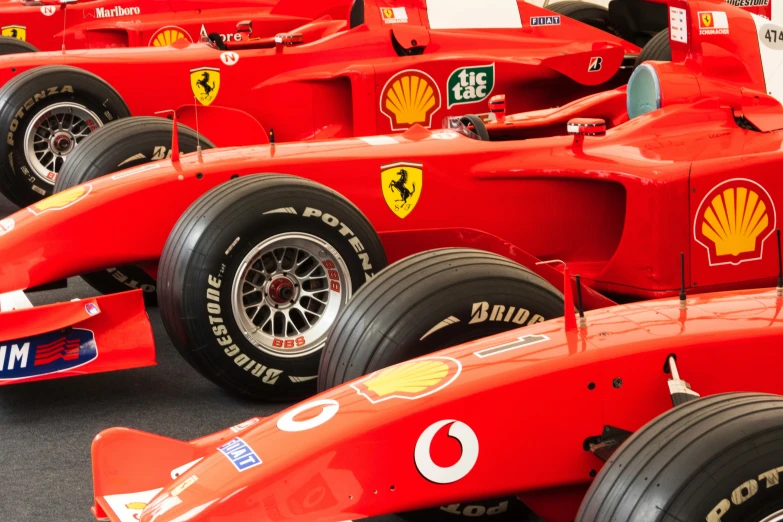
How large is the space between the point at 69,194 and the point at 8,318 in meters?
0.84

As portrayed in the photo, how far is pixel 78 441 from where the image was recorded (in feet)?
13.2

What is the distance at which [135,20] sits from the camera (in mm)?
8969

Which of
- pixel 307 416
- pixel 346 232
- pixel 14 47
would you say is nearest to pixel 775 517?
pixel 307 416

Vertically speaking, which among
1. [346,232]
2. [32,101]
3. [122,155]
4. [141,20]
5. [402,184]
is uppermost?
[141,20]

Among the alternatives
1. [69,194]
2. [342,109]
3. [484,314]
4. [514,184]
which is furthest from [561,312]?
[342,109]

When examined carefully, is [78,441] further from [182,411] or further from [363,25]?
[363,25]

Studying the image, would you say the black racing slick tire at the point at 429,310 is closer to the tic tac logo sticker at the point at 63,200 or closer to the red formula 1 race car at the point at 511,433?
the red formula 1 race car at the point at 511,433

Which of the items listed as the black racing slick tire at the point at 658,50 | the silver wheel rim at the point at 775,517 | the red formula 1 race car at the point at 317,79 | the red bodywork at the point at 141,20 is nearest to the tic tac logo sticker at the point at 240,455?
the silver wheel rim at the point at 775,517

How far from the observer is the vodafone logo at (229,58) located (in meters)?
7.01

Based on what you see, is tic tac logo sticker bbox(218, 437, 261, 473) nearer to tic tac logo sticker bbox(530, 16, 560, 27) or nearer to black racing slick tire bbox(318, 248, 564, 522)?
black racing slick tire bbox(318, 248, 564, 522)

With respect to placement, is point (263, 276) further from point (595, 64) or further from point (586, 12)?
point (586, 12)

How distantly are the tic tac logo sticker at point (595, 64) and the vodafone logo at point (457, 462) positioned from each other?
16.5 feet

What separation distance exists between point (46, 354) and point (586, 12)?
254 inches

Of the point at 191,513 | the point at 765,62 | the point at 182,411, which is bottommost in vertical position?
the point at 182,411
